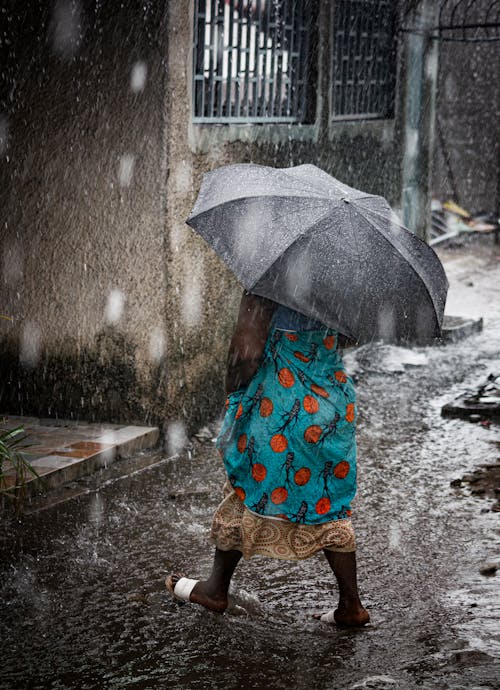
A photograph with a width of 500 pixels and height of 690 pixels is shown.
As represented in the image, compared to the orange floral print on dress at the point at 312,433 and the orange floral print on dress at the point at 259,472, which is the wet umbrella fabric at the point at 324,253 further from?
the orange floral print on dress at the point at 259,472

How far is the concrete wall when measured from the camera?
5918mm

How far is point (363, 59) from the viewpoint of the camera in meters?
9.20

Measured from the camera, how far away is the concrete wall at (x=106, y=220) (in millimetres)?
5918

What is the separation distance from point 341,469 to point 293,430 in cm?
27

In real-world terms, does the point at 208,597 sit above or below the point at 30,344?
below

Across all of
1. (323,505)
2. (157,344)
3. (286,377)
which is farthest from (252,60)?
(323,505)

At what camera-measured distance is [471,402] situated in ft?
23.8

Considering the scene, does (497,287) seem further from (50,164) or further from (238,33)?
(50,164)

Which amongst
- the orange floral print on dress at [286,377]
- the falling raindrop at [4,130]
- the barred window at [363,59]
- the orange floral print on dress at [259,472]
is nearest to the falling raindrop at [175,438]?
the falling raindrop at [4,130]

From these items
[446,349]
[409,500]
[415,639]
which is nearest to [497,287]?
[446,349]

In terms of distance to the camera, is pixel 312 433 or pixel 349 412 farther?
pixel 349 412

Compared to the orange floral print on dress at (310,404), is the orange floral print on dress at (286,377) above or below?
above

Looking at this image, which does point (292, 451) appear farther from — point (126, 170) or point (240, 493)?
point (126, 170)

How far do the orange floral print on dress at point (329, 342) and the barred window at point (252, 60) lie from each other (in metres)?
3.03
